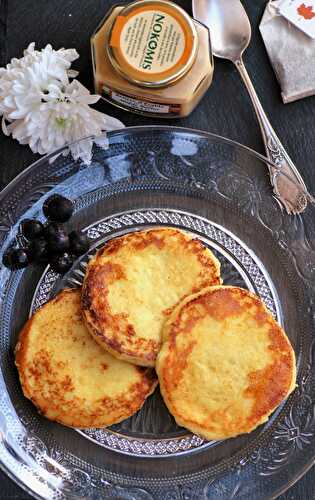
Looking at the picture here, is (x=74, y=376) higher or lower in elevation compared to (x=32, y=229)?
lower

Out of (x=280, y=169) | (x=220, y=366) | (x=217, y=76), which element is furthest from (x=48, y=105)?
(x=220, y=366)

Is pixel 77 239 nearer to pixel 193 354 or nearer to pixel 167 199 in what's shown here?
pixel 167 199

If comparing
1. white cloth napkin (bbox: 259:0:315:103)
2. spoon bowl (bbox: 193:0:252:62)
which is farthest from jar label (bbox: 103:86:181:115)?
white cloth napkin (bbox: 259:0:315:103)

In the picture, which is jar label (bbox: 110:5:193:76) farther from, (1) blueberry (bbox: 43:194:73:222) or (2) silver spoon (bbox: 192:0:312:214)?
(1) blueberry (bbox: 43:194:73:222)

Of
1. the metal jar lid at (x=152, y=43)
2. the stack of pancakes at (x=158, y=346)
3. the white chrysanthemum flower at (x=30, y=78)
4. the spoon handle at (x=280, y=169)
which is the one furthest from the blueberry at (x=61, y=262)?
the spoon handle at (x=280, y=169)

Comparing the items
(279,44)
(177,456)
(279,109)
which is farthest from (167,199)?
(177,456)

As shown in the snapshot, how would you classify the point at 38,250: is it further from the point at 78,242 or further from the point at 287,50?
the point at 287,50
